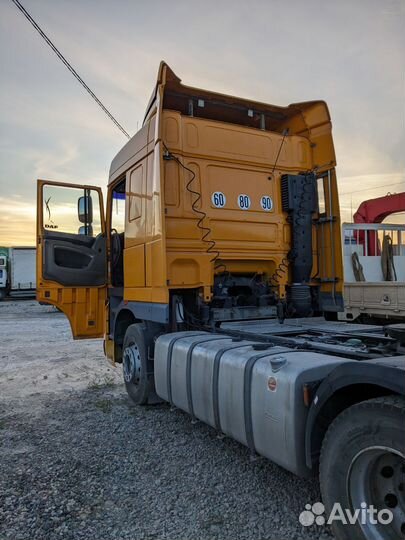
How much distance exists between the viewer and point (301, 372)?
2666 mm

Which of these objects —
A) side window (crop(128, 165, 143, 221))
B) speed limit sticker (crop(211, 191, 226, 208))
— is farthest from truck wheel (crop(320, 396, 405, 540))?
side window (crop(128, 165, 143, 221))

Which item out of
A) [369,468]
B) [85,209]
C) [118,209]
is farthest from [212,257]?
[369,468]

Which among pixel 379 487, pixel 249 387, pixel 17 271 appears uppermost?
pixel 17 271

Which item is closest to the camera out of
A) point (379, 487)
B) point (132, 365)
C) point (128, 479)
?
point (379, 487)

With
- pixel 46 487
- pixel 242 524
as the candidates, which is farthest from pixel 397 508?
pixel 46 487

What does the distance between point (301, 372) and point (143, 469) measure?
68.1 inches

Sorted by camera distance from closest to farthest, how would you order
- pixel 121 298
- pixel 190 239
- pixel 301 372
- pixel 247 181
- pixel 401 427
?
pixel 401 427 < pixel 301 372 < pixel 190 239 < pixel 247 181 < pixel 121 298

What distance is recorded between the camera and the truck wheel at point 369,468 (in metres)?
Result: 2.10

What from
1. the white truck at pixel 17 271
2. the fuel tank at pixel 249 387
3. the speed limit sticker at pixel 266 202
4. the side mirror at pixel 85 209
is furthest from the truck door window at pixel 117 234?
the white truck at pixel 17 271

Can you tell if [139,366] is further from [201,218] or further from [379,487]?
[379,487]

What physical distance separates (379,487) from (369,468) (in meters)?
0.11

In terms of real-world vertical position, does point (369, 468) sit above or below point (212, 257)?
below

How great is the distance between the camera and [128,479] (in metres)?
3.41

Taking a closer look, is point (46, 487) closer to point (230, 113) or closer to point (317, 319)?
point (317, 319)
